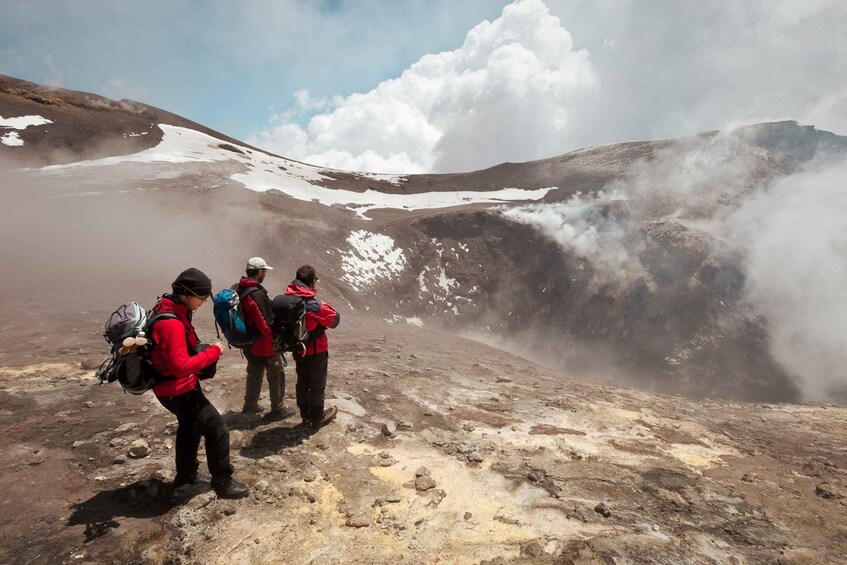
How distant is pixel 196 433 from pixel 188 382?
2.10 ft

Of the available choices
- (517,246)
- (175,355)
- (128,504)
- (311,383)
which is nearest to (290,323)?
(311,383)

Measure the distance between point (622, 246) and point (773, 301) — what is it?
8997 millimetres

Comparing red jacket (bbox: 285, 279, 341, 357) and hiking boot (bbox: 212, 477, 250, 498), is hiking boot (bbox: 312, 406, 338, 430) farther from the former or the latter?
hiking boot (bbox: 212, 477, 250, 498)

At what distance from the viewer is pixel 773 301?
83.3 ft

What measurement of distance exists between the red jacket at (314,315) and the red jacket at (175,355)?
170 centimetres

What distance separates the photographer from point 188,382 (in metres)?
3.94

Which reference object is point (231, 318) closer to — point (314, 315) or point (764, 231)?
point (314, 315)

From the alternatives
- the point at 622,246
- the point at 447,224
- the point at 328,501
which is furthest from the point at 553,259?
the point at 328,501

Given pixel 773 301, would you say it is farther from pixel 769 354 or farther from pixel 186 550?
pixel 186 550

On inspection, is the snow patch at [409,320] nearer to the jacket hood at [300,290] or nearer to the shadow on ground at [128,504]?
the jacket hood at [300,290]

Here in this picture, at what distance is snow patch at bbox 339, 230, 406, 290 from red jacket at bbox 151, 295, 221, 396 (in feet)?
63.6

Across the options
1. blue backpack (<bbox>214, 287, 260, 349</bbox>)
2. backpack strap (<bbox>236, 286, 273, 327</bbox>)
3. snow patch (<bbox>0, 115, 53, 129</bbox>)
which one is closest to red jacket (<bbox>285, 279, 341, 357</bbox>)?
backpack strap (<bbox>236, 286, 273, 327</bbox>)

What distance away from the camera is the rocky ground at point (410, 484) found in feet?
12.8

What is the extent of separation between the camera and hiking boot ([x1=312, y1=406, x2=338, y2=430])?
6031 millimetres
